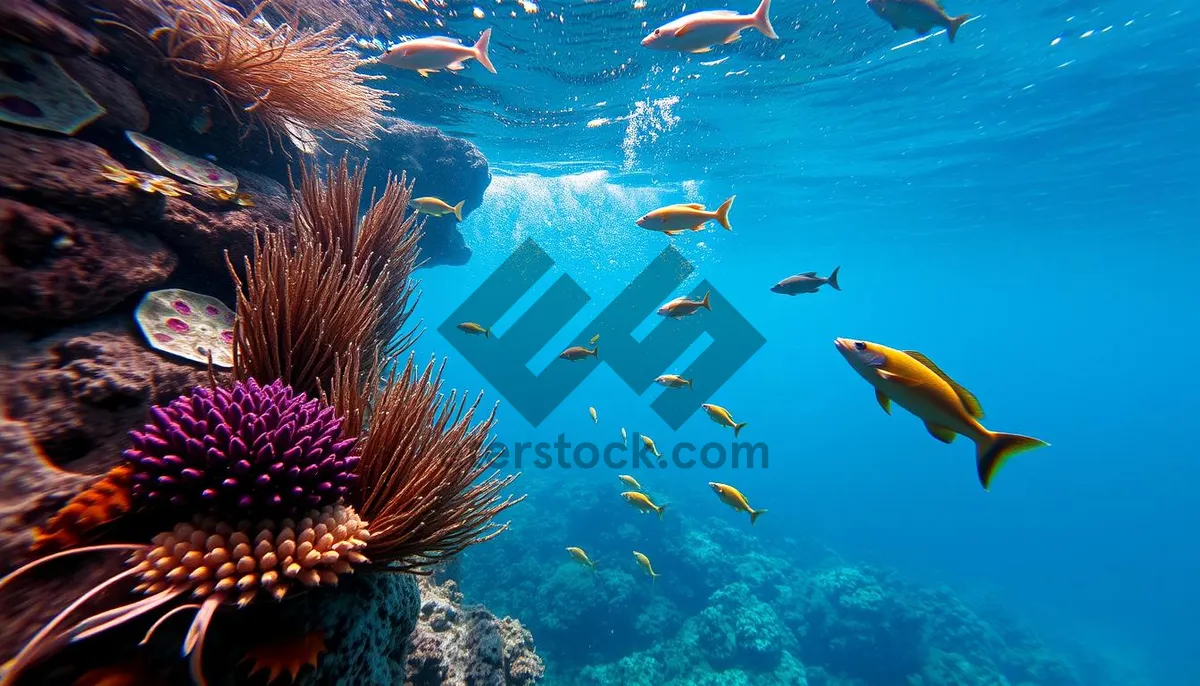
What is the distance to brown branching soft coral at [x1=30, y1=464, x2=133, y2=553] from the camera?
5.29ft

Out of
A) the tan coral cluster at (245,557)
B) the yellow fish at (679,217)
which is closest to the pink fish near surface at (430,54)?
the yellow fish at (679,217)

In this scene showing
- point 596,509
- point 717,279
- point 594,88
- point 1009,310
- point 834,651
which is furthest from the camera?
point 1009,310

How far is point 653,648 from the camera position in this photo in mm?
13336

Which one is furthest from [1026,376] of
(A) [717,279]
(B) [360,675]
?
(B) [360,675]

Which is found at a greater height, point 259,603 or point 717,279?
point 717,279

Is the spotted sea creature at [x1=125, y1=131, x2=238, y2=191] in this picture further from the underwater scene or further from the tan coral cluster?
the tan coral cluster

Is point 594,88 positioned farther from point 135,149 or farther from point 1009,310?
point 1009,310

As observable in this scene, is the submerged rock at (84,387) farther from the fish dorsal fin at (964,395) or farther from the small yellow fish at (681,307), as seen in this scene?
the small yellow fish at (681,307)

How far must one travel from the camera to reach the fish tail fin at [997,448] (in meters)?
2.29

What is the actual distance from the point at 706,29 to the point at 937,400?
382 cm

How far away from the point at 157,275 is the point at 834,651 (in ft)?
65.2

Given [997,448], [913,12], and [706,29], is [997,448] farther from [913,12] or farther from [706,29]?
[913,12]

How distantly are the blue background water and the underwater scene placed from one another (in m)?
0.21

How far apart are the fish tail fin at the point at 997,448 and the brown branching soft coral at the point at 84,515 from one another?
12.5 feet
